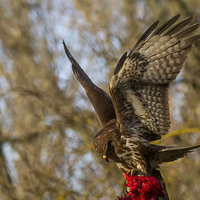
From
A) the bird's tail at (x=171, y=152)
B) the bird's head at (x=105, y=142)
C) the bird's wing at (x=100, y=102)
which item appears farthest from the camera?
the bird's wing at (x=100, y=102)

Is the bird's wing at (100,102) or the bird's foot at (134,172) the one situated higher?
the bird's wing at (100,102)

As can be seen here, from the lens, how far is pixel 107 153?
231 inches

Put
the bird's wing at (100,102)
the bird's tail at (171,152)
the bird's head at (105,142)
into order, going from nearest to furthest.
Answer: the bird's tail at (171,152) < the bird's head at (105,142) < the bird's wing at (100,102)

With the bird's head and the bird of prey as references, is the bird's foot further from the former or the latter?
the bird's head

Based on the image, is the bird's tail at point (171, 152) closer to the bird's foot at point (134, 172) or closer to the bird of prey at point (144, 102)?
the bird of prey at point (144, 102)

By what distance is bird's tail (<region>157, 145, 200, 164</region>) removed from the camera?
5547mm

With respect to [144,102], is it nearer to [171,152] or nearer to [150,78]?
[150,78]

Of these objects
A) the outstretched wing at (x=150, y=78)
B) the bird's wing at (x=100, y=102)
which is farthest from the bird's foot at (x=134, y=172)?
the bird's wing at (x=100, y=102)

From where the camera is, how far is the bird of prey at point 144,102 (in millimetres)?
5621

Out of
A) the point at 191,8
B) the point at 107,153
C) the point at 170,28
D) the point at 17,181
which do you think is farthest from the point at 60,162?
the point at 191,8

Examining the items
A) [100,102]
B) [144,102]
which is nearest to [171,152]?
[144,102]

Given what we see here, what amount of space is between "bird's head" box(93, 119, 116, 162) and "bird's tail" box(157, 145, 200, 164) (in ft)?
2.06

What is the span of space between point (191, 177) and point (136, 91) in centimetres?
416

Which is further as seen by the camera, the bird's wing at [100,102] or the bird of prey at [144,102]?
the bird's wing at [100,102]
